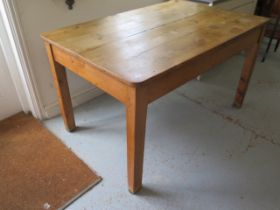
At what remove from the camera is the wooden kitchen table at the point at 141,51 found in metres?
1.03

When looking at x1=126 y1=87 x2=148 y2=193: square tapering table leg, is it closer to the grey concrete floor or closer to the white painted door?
the grey concrete floor

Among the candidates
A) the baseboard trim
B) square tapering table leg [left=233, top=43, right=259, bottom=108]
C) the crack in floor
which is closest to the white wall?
the baseboard trim

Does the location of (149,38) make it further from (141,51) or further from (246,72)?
(246,72)

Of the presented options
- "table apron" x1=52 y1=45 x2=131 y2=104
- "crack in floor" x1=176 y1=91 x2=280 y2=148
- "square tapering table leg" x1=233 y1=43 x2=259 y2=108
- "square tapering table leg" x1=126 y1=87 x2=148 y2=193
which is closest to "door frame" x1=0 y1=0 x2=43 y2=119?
"table apron" x1=52 y1=45 x2=131 y2=104

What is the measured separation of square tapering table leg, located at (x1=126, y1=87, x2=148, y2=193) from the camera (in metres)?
1.01

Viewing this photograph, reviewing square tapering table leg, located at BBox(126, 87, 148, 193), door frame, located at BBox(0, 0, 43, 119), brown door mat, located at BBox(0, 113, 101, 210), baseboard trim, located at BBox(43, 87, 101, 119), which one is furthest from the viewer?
baseboard trim, located at BBox(43, 87, 101, 119)

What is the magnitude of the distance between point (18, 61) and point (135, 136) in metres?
1.01

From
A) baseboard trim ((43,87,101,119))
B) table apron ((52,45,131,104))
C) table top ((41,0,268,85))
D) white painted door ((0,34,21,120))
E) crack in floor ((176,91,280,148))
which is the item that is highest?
table top ((41,0,268,85))

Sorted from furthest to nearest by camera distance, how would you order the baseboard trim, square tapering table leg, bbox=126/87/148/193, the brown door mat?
1. the baseboard trim
2. the brown door mat
3. square tapering table leg, bbox=126/87/148/193

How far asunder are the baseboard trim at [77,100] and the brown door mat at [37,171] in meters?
0.12

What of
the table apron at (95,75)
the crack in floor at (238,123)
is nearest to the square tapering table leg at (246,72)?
the crack in floor at (238,123)

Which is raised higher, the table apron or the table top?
the table top

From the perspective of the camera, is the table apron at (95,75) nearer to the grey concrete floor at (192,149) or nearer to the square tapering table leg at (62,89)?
the square tapering table leg at (62,89)

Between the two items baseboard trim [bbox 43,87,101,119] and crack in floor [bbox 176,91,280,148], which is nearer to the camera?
crack in floor [bbox 176,91,280,148]
